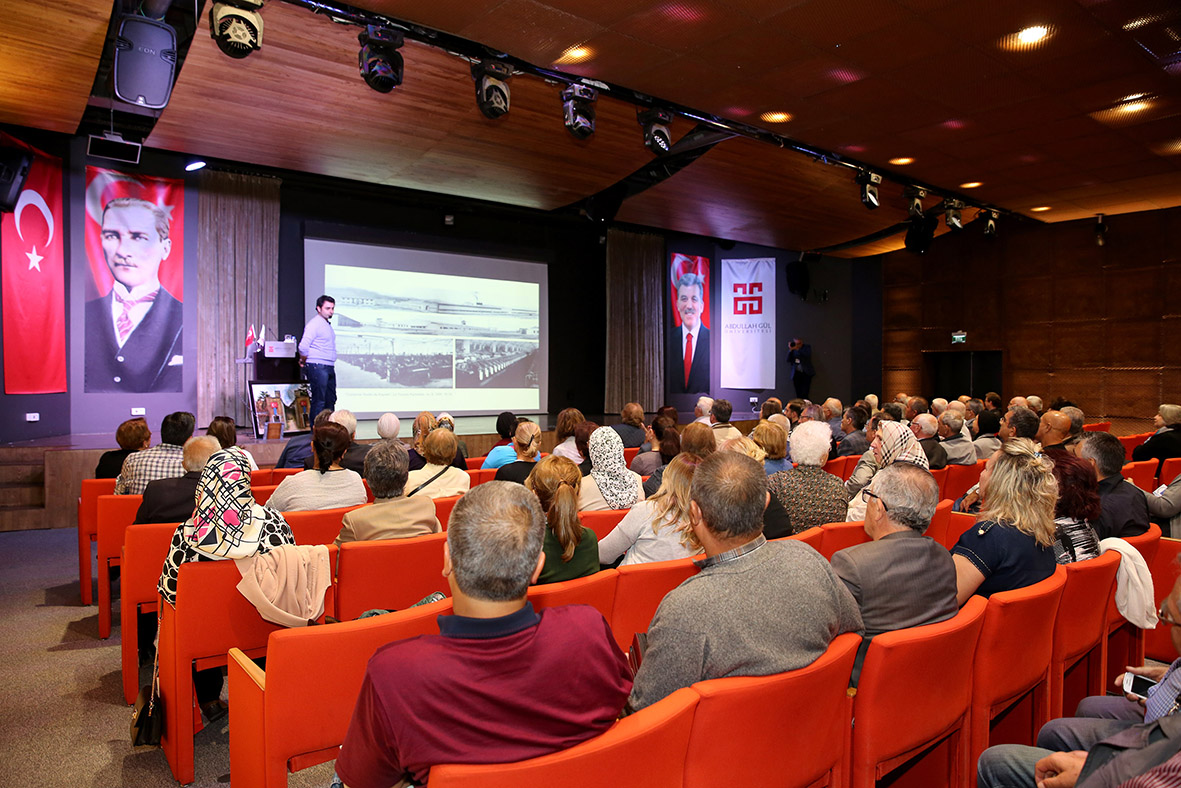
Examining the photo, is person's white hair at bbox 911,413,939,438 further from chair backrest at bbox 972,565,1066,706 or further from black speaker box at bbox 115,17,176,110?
black speaker box at bbox 115,17,176,110

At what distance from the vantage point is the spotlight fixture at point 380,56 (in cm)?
559

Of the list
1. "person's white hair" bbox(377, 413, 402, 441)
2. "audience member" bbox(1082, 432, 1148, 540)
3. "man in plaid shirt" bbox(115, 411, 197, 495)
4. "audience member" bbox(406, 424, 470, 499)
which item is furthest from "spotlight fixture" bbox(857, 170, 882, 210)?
"man in plaid shirt" bbox(115, 411, 197, 495)

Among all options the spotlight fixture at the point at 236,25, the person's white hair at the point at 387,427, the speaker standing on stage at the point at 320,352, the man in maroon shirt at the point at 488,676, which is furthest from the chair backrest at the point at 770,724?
the speaker standing on stage at the point at 320,352

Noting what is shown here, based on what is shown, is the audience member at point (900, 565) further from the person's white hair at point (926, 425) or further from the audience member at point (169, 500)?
the person's white hair at point (926, 425)

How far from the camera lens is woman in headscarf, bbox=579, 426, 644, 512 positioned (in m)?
3.65

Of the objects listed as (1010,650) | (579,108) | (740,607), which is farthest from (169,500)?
(579,108)

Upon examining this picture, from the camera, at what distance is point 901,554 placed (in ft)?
6.78

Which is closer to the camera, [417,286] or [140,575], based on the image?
[140,575]

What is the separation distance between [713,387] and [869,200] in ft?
19.3

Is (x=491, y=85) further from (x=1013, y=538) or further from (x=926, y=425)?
(x=1013, y=538)

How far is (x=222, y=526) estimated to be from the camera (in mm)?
2545

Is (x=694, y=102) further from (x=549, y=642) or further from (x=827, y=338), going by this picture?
(x=827, y=338)

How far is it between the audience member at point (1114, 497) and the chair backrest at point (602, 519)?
2.19m

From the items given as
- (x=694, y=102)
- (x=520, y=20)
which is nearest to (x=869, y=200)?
(x=694, y=102)
